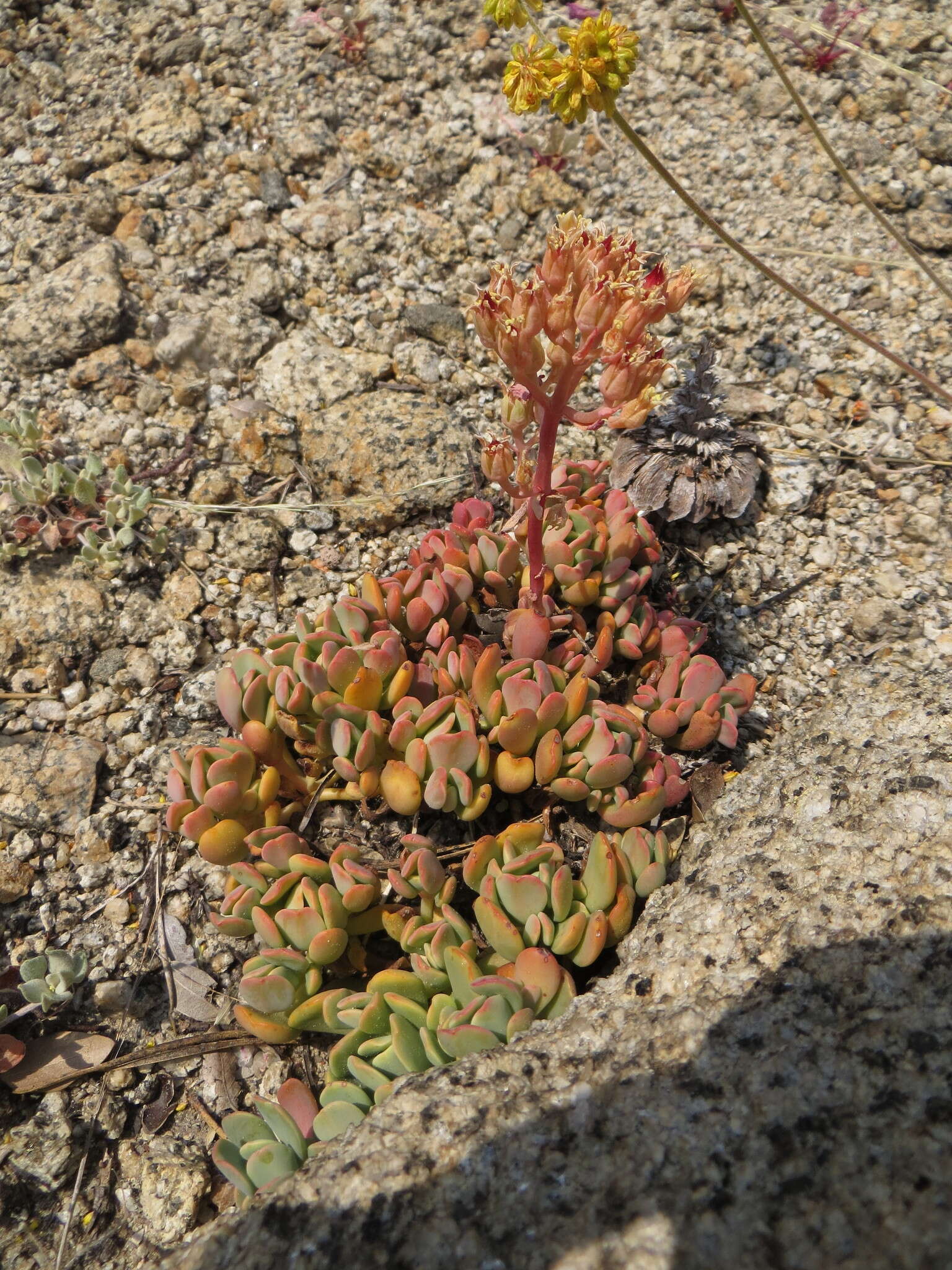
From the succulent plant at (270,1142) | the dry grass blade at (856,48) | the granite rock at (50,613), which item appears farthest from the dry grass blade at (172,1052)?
the dry grass blade at (856,48)

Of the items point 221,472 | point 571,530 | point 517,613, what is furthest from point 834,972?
point 221,472

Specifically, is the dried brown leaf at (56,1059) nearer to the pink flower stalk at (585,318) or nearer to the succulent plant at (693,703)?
the succulent plant at (693,703)

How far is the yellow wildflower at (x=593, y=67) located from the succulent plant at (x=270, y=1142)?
2.58 metres

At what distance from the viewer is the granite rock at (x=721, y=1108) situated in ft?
4.70

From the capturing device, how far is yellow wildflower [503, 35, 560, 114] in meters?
2.15

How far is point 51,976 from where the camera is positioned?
2496mm

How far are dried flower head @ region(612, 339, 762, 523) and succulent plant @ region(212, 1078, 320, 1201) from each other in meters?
2.40

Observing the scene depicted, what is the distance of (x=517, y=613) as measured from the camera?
9.16 feet

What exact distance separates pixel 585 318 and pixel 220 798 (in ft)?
5.50

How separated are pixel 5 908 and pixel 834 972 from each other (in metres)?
2.48

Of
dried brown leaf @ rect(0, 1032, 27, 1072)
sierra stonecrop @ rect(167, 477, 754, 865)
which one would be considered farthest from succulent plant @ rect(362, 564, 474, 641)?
dried brown leaf @ rect(0, 1032, 27, 1072)

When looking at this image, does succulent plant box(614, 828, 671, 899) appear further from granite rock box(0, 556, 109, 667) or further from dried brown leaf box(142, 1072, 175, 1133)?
granite rock box(0, 556, 109, 667)

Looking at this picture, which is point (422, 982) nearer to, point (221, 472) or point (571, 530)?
point (571, 530)

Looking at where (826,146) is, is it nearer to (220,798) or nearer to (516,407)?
(516,407)
